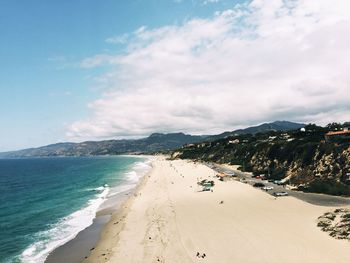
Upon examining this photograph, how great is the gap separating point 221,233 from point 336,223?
11539 millimetres

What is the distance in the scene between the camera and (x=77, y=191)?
8169cm

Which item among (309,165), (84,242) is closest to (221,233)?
(84,242)

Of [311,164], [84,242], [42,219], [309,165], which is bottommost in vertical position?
[84,242]

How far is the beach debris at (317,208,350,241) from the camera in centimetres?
3201

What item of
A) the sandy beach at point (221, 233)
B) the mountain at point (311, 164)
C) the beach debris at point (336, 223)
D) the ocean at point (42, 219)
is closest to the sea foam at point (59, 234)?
the ocean at point (42, 219)

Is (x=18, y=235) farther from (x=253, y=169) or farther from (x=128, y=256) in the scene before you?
(x=253, y=169)

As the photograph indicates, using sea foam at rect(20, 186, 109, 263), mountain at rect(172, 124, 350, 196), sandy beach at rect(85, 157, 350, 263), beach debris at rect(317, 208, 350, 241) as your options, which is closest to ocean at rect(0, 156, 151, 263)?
sea foam at rect(20, 186, 109, 263)

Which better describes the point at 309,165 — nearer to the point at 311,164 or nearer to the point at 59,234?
the point at 311,164

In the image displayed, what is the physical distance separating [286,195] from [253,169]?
3900cm

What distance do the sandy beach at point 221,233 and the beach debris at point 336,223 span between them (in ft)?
2.67

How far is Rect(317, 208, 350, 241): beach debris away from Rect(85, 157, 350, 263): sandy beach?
82 cm

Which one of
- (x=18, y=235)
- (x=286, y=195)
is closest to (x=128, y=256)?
(x=18, y=235)

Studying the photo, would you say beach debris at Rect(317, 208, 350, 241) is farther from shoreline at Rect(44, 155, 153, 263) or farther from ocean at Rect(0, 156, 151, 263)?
ocean at Rect(0, 156, 151, 263)

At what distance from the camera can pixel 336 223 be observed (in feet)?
116
